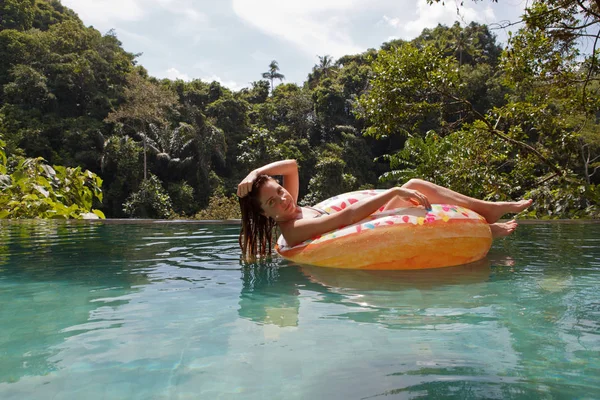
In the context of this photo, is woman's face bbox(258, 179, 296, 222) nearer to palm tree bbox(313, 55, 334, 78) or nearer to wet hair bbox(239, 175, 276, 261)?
wet hair bbox(239, 175, 276, 261)

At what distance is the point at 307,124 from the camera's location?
3322 cm

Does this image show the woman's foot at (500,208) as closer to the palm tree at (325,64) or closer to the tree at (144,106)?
the tree at (144,106)

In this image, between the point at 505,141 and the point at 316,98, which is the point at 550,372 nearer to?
the point at 505,141

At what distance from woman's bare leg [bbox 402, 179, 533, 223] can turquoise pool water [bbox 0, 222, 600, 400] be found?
525 mm

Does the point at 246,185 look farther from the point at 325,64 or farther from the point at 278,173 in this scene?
the point at 325,64

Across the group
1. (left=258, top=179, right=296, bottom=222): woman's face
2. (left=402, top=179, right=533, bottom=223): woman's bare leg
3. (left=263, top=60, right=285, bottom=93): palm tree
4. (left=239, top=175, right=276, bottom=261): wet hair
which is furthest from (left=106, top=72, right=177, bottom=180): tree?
(left=402, top=179, right=533, bottom=223): woman's bare leg

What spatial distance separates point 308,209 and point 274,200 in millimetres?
508

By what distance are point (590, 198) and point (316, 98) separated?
24606 mm

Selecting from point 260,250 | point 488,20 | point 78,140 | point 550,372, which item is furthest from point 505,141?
point 78,140

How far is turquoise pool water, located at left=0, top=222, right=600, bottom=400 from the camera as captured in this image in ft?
4.54

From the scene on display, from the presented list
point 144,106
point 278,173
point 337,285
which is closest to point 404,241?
point 337,285

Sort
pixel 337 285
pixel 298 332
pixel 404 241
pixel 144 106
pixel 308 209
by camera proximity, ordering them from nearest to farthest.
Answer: pixel 298 332, pixel 337 285, pixel 404 241, pixel 308 209, pixel 144 106

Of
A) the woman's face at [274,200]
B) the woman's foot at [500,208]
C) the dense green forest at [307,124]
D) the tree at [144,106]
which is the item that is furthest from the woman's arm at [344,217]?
the tree at [144,106]

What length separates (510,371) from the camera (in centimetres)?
145
